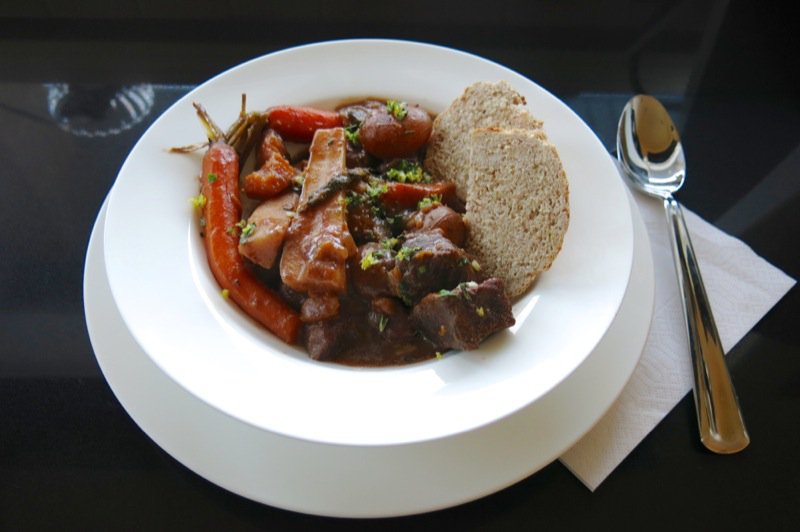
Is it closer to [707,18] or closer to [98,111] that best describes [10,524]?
[98,111]

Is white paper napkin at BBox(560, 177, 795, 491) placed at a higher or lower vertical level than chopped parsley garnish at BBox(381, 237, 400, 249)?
lower

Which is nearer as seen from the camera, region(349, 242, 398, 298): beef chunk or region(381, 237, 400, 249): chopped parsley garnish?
region(349, 242, 398, 298): beef chunk

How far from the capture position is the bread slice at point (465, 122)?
8.65 feet

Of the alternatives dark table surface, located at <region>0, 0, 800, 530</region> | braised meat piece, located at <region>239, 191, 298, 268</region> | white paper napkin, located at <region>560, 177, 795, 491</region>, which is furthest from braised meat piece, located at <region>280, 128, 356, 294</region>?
white paper napkin, located at <region>560, 177, 795, 491</region>

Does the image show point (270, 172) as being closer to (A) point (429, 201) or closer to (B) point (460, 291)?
(A) point (429, 201)

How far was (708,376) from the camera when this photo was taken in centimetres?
226

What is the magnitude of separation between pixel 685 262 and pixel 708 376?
19.9 inches

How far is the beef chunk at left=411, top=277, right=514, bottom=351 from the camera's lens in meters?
2.10

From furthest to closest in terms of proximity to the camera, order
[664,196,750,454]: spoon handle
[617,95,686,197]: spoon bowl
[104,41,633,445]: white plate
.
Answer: [617,95,686,197]: spoon bowl → [664,196,750,454]: spoon handle → [104,41,633,445]: white plate

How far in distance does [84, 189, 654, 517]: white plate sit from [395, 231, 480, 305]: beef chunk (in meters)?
0.52

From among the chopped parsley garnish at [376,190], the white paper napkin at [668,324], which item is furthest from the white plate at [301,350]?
the chopped parsley garnish at [376,190]

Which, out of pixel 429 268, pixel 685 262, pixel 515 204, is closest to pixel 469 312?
pixel 429 268

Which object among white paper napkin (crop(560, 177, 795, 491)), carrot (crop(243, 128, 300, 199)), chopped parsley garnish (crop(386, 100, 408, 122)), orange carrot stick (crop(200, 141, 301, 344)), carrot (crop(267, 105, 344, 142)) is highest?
chopped parsley garnish (crop(386, 100, 408, 122))

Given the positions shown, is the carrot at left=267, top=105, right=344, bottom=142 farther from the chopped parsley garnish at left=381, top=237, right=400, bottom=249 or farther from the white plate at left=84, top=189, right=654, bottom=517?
the white plate at left=84, top=189, right=654, bottom=517
